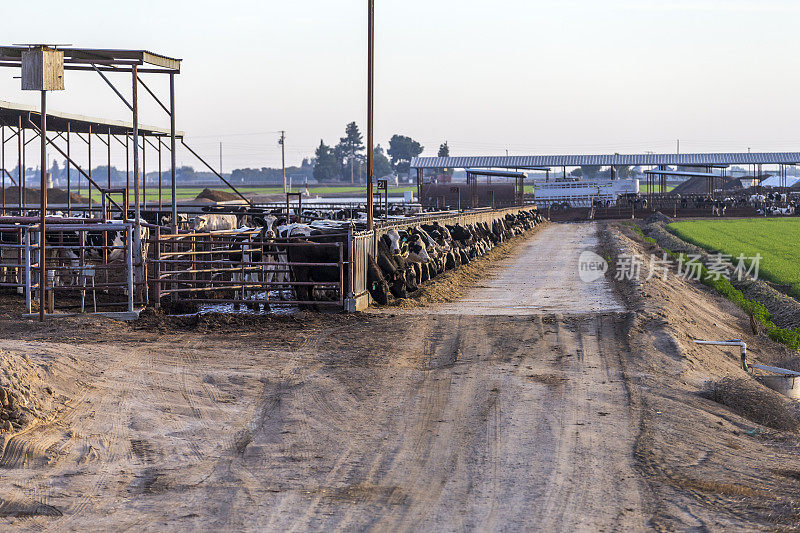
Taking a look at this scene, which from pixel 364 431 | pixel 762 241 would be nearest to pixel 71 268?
pixel 364 431

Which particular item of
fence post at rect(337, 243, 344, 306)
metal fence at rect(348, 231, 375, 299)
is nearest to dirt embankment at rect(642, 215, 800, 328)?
metal fence at rect(348, 231, 375, 299)

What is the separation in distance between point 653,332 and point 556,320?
184cm

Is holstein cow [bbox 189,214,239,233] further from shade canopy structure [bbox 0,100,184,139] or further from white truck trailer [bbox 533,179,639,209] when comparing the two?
white truck trailer [bbox 533,179,639,209]

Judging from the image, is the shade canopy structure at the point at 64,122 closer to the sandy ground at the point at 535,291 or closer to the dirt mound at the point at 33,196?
the sandy ground at the point at 535,291

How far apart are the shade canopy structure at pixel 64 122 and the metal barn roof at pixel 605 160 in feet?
244

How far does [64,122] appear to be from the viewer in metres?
27.6

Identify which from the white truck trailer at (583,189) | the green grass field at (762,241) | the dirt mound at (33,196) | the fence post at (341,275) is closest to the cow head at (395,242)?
the fence post at (341,275)

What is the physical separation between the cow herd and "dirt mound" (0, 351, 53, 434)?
29.9ft

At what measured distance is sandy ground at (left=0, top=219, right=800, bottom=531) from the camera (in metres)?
6.59

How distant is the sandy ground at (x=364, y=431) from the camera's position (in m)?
6.59

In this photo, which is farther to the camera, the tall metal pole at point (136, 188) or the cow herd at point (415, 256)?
the cow herd at point (415, 256)

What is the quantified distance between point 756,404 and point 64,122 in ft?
76.6

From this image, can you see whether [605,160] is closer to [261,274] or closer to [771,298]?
[771,298]

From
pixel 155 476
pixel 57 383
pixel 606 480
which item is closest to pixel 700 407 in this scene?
pixel 606 480
